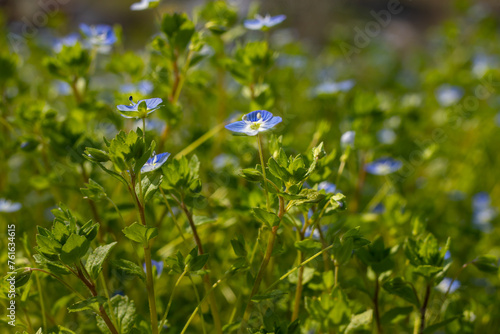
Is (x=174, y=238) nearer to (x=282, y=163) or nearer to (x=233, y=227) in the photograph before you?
(x=233, y=227)

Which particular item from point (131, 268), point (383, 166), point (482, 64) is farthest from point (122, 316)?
point (482, 64)

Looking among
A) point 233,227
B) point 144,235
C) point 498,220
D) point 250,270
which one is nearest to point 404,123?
point 498,220

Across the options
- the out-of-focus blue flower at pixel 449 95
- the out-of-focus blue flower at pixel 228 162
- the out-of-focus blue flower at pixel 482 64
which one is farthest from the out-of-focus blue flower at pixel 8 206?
the out-of-focus blue flower at pixel 482 64

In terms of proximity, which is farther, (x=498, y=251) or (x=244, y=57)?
(x=498, y=251)

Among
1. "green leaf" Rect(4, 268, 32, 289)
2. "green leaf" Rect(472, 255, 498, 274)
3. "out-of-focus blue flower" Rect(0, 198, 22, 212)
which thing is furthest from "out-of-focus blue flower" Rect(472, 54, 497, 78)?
"green leaf" Rect(4, 268, 32, 289)

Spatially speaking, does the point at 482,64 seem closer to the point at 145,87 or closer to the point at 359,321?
the point at 145,87
